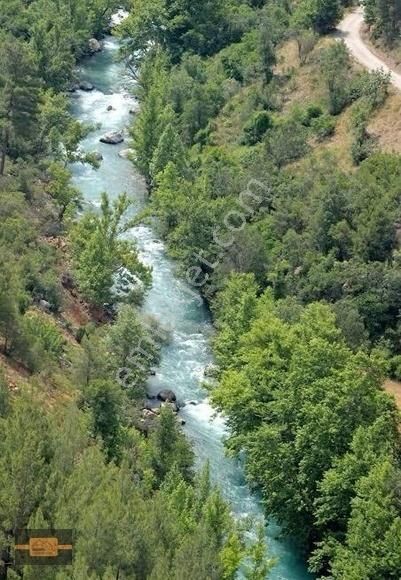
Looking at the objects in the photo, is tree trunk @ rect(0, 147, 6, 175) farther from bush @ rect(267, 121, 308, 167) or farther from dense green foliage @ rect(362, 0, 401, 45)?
dense green foliage @ rect(362, 0, 401, 45)

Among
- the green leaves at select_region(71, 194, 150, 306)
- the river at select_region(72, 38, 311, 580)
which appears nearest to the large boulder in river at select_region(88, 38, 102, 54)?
the river at select_region(72, 38, 311, 580)

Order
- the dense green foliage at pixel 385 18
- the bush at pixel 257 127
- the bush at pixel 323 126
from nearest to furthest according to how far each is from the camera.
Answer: the bush at pixel 323 126 → the bush at pixel 257 127 → the dense green foliage at pixel 385 18

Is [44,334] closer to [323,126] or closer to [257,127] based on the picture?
[323,126]

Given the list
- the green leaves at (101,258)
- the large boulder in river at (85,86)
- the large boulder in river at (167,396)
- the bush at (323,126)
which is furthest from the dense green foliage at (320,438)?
the large boulder in river at (85,86)

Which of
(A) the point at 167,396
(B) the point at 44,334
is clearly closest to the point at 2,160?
(B) the point at 44,334

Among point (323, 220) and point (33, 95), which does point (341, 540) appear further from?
point (33, 95)

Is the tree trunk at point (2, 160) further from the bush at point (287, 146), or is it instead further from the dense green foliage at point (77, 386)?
the bush at point (287, 146)
